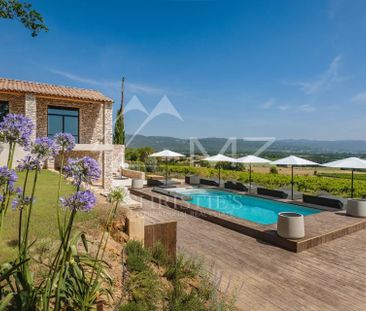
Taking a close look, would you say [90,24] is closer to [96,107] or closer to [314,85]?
[96,107]

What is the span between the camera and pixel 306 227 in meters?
7.57

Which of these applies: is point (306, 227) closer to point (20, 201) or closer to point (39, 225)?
point (39, 225)

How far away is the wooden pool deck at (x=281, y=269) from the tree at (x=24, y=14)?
245 inches

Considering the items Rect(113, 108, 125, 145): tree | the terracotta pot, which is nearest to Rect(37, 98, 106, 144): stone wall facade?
Rect(113, 108, 125, 145): tree

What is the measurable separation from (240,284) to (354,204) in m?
6.58

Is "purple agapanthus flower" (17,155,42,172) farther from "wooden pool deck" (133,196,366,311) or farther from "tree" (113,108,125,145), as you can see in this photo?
"tree" (113,108,125,145)

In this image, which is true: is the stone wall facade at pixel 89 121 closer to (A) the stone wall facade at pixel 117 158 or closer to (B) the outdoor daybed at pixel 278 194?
(A) the stone wall facade at pixel 117 158

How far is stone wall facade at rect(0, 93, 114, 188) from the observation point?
15.7m

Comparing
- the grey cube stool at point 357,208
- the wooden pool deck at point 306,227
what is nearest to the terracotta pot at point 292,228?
the wooden pool deck at point 306,227

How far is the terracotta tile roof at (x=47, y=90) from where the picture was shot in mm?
14227

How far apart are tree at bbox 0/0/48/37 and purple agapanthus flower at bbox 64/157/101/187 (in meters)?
7.23

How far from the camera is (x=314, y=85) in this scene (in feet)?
84.2

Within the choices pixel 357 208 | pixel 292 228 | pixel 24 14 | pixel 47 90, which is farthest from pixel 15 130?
pixel 47 90

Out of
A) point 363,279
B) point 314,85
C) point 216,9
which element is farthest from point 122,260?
point 314,85
